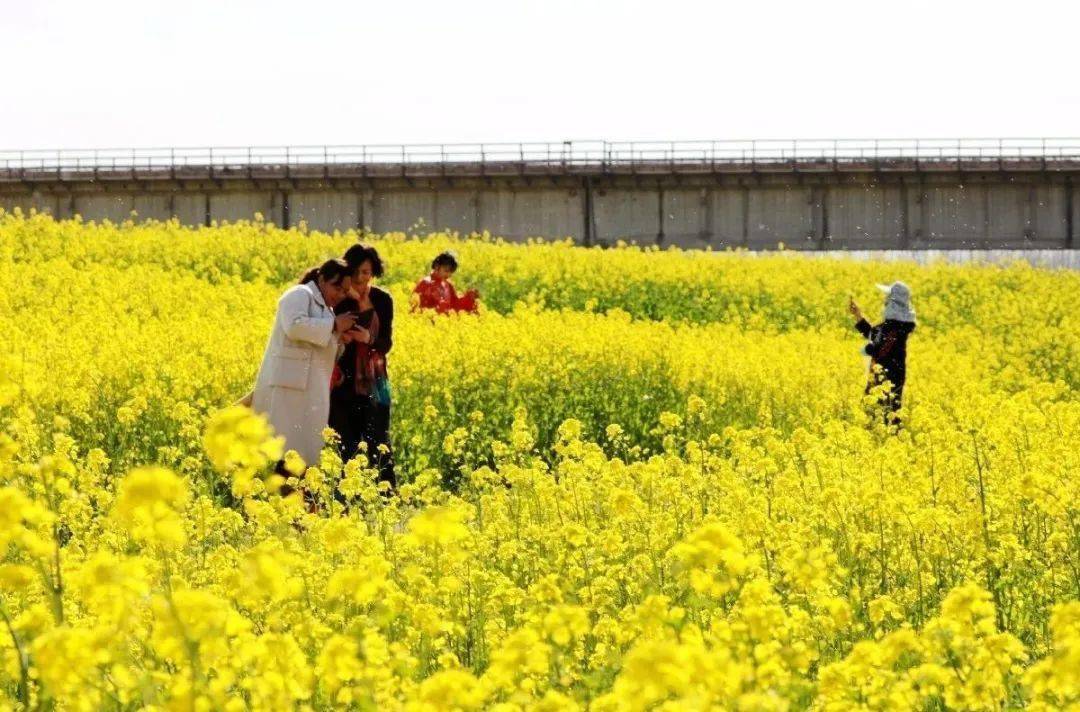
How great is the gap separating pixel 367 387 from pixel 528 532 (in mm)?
3076

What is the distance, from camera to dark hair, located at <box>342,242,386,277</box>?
877cm

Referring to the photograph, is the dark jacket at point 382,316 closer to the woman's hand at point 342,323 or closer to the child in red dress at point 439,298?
the woman's hand at point 342,323

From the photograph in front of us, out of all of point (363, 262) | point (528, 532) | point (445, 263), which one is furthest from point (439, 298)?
point (528, 532)

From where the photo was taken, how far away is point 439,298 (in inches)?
560

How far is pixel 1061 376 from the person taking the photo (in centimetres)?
2100

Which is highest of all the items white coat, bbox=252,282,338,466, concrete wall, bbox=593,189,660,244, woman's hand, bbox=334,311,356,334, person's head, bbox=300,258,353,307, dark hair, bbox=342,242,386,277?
concrete wall, bbox=593,189,660,244

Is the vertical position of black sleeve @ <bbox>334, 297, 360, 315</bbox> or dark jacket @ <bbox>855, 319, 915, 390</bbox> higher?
black sleeve @ <bbox>334, 297, 360, 315</bbox>

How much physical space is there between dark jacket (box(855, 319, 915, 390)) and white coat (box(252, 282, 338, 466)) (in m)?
5.86

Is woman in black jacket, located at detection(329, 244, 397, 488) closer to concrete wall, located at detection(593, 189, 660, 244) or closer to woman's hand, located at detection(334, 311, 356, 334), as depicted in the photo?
woman's hand, located at detection(334, 311, 356, 334)

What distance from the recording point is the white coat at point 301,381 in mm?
8820

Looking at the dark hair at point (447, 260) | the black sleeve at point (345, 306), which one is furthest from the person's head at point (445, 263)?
the black sleeve at point (345, 306)

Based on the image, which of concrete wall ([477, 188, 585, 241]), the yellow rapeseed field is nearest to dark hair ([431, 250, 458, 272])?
the yellow rapeseed field

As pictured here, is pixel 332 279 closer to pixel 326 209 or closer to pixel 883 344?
pixel 883 344

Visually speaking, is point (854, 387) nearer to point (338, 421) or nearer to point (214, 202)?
point (338, 421)
